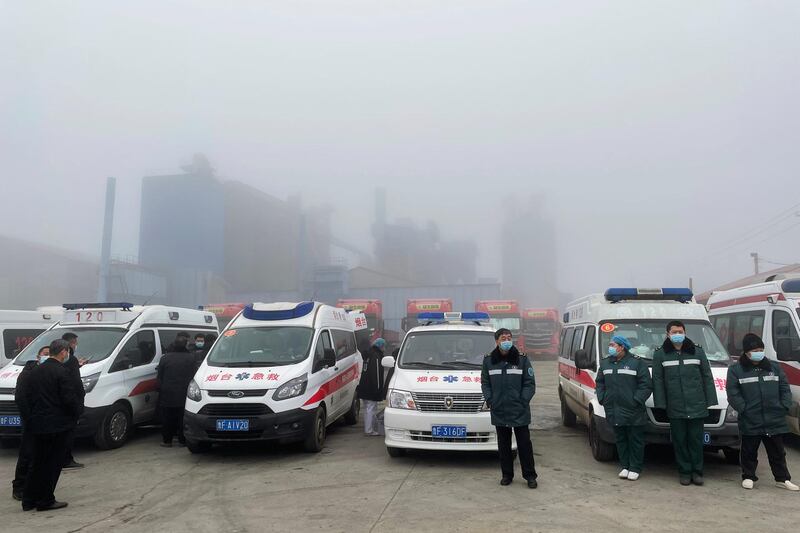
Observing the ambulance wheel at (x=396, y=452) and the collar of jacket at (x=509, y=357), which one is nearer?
the collar of jacket at (x=509, y=357)

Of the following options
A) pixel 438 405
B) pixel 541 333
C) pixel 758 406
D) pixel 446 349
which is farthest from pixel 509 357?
pixel 541 333

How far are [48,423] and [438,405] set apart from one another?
426 centimetres

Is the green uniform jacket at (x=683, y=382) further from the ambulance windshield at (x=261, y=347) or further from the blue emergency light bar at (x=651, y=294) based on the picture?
the ambulance windshield at (x=261, y=347)

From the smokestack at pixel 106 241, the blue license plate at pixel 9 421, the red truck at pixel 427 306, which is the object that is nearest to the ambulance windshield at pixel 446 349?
the blue license plate at pixel 9 421

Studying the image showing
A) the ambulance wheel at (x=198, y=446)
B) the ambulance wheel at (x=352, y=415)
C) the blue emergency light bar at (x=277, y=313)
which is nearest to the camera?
the ambulance wheel at (x=198, y=446)

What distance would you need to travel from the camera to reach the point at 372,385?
30.8 ft

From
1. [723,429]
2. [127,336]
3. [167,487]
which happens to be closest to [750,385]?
[723,429]

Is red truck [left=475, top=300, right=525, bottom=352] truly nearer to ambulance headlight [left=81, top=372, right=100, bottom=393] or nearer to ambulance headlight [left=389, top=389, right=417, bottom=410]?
ambulance headlight [left=389, top=389, right=417, bottom=410]

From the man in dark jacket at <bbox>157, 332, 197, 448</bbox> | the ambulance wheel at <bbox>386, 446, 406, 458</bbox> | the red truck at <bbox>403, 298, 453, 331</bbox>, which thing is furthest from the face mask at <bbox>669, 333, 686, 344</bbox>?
the red truck at <bbox>403, 298, 453, 331</bbox>

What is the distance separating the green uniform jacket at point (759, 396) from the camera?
624 cm

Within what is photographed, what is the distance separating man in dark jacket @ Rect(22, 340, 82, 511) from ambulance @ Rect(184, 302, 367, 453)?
6.44ft

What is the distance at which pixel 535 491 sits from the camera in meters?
6.13

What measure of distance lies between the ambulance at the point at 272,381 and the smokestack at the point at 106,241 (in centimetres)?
4289

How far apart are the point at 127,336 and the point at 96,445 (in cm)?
172
